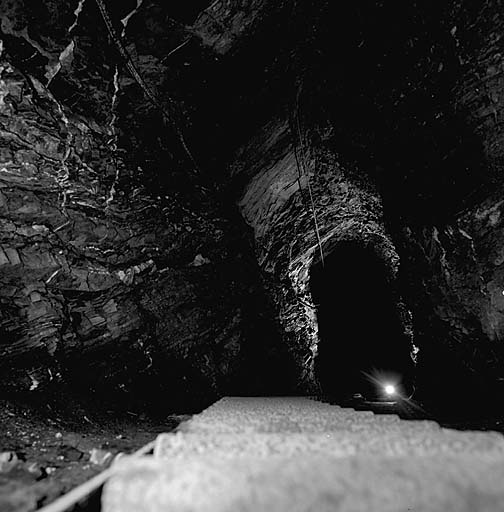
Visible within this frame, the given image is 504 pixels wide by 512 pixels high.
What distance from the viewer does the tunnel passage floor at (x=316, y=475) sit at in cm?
98

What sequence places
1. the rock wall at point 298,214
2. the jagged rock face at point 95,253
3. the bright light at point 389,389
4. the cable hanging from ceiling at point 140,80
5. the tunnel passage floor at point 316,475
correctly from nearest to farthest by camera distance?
the tunnel passage floor at point 316,475
the cable hanging from ceiling at point 140,80
the jagged rock face at point 95,253
the rock wall at point 298,214
the bright light at point 389,389

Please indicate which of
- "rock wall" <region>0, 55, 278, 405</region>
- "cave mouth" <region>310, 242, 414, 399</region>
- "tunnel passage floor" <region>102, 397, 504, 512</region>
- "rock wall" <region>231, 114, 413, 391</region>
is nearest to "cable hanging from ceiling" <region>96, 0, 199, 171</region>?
"rock wall" <region>0, 55, 278, 405</region>

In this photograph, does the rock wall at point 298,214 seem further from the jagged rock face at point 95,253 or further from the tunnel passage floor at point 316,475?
the tunnel passage floor at point 316,475

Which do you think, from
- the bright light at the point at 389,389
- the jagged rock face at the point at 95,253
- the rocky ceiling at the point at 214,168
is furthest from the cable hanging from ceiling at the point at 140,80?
the bright light at the point at 389,389

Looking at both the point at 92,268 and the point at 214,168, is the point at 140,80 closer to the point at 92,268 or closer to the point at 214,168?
the point at 214,168

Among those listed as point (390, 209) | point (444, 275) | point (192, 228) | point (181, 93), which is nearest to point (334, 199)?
point (390, 209)

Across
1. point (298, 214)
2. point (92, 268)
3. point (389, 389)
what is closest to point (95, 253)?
point (92, 268)

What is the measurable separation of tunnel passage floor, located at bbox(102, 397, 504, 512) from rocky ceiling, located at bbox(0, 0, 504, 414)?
3.59 meters

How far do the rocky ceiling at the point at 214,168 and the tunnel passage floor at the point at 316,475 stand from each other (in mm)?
3591

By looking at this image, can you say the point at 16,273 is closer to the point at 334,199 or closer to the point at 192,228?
the point at 192,228

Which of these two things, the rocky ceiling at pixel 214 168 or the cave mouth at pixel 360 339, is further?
the cave mouth at pixel 360 339

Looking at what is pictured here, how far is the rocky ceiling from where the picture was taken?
3844 mm

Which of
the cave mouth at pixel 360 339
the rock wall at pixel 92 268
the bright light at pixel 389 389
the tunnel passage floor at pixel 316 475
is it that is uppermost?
the rock wall at pixel 92 268

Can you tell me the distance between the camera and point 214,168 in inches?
231
